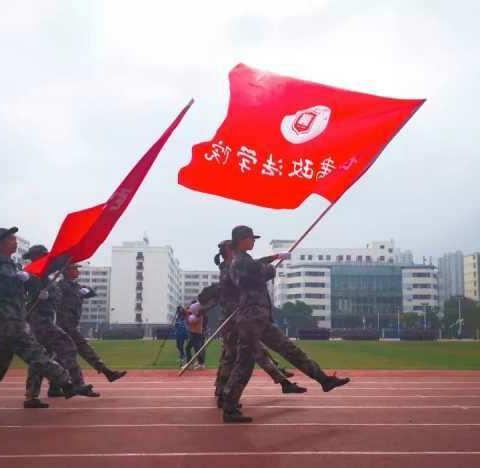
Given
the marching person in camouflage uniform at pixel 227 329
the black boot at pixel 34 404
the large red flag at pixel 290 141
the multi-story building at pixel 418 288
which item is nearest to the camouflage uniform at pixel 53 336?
the black boot at pixel 34 404

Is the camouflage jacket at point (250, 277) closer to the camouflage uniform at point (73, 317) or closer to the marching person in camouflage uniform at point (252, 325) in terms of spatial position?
the marching person in camouflage uniform at point (252, 325)

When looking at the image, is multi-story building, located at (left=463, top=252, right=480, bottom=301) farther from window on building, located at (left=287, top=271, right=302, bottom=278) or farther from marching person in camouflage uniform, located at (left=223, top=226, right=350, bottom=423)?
marching person in camouflage uniform, located at (left=223, top=226, right=350, bottom=423)

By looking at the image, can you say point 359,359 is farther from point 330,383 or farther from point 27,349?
point 27,349

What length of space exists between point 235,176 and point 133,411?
2971 millimetres

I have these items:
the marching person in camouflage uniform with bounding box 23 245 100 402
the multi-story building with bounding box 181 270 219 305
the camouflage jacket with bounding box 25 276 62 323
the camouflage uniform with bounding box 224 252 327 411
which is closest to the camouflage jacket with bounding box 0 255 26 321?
the camouflage jacket with bounding box 25 276 62 323

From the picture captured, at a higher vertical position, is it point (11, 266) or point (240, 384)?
point (11, 266)

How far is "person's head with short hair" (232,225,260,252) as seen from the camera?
22.2ft

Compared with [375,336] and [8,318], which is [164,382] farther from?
[375,336]

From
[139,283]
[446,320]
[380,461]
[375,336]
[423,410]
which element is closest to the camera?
[380,461]

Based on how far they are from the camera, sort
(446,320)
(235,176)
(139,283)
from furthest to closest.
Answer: (139,283) < (446,320) < (235,176)

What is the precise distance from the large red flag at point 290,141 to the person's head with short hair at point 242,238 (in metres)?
1.11

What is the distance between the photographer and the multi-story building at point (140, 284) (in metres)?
114

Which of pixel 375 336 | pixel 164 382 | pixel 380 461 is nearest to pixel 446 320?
pixel 375 336

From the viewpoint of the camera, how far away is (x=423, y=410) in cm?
729
